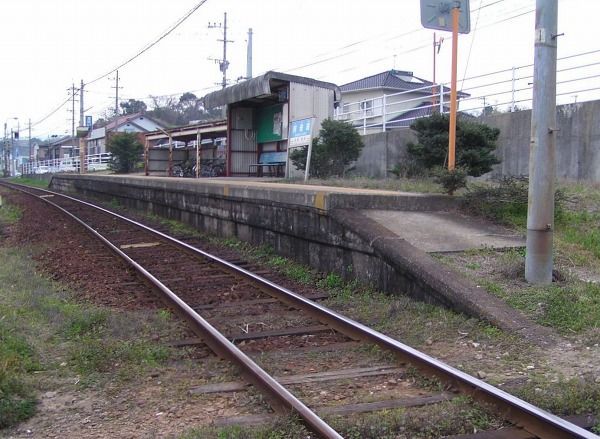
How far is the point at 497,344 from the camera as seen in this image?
5652mm

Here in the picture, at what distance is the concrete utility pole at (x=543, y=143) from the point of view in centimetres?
707

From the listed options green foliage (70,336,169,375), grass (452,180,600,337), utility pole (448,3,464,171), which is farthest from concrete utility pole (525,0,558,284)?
green foliage (70,336,169,375)

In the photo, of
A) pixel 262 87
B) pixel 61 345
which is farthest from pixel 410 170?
pixel 61 345

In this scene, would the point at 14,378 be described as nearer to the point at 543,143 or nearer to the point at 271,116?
the point at 543,143

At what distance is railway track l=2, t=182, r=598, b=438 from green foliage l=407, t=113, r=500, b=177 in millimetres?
5877

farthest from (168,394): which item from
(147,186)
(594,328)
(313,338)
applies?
(147,186)

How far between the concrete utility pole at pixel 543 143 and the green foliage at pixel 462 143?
5.09m

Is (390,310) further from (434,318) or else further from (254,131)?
(254,131)

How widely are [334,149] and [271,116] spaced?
5.53 metres

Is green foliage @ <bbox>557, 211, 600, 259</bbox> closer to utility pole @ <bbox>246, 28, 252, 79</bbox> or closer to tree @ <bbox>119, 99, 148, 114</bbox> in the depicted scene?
utility pole @ <bbox>246, 28, 252, 79</bbox>

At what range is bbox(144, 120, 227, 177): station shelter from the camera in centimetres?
2706

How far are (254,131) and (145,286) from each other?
55.6 ft

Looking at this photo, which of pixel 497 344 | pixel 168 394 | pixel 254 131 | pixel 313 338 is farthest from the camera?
pixel 254 131

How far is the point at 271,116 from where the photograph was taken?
938 inches
